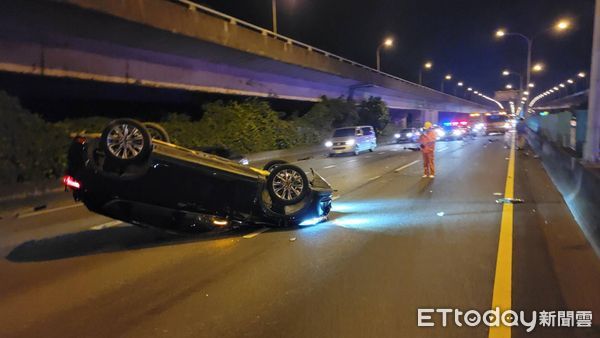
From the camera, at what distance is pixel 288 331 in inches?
178

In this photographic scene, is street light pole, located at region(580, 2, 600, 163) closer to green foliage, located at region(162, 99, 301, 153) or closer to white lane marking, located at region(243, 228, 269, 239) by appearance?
white lane marking, located at region(243, 228, 269, 239)

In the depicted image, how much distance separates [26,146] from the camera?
15.4m

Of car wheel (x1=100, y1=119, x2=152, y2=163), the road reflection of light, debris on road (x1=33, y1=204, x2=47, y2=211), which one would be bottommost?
debris on road (x1=33, y1=204, x2=47, y2=211)

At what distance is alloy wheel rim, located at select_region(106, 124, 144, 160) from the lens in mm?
7176

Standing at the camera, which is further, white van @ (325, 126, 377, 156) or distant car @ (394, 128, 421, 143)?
distant car @ (394, 128, 421, 143)

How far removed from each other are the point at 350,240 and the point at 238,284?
8.18 feet

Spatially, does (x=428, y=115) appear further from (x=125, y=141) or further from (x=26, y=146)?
(x=125, y=141)

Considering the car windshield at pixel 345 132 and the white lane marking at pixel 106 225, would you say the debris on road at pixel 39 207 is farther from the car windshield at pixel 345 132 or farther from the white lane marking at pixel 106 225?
the car windshield at pixel 345 132

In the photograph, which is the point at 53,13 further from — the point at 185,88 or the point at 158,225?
the point at 158,225

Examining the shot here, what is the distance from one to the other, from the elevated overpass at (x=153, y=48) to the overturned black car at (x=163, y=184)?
11.1m

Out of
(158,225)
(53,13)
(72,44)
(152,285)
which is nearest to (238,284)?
(152,285)

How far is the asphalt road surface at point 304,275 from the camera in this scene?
186 inches

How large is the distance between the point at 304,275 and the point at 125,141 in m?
3.11

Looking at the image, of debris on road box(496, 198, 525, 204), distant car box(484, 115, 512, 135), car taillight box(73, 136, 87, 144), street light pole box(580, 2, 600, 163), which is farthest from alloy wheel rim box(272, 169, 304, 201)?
distant car box(484, 115, 512, 135)
